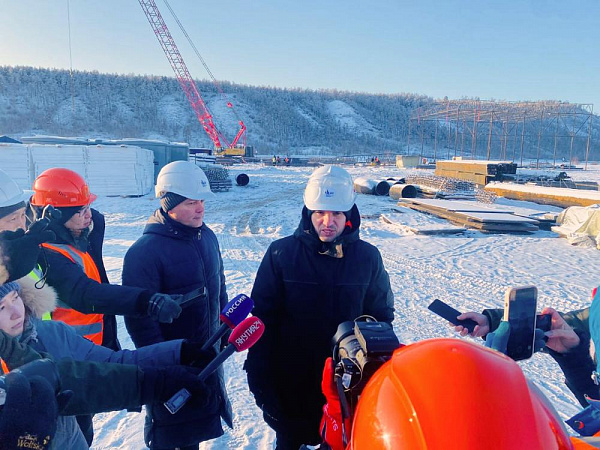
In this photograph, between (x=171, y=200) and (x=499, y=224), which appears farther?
(x=499, y=224)

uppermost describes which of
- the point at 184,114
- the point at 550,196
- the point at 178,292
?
the point at 184,114

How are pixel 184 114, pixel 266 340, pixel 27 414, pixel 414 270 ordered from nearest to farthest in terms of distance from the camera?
pixel 27 414
pixel 266 340
pixel 414 270
pixel 184 114

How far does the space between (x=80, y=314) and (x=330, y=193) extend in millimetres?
1644

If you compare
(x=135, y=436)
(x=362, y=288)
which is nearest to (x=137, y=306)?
(x=362, y=288)

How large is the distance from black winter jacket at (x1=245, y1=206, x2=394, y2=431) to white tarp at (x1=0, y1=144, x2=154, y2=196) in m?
15.5

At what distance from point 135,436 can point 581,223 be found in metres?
10.2

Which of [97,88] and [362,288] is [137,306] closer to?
[362,288]

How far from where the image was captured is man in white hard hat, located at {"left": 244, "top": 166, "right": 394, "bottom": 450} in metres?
2.14

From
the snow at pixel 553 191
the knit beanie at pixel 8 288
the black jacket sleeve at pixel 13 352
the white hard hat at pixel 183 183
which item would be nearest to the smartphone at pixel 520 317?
the black jacket sleeve at pixel 13 352

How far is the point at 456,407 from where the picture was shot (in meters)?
0.78

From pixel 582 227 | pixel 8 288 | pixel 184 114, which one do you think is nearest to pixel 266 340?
pixel 8 288

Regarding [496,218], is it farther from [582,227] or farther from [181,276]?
[181,276]

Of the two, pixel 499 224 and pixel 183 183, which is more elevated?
pixel 183 183

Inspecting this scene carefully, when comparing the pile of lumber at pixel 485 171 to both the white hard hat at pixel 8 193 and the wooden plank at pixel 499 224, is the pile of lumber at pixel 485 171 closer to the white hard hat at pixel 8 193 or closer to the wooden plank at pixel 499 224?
the wooden plank at pixel 499 224
